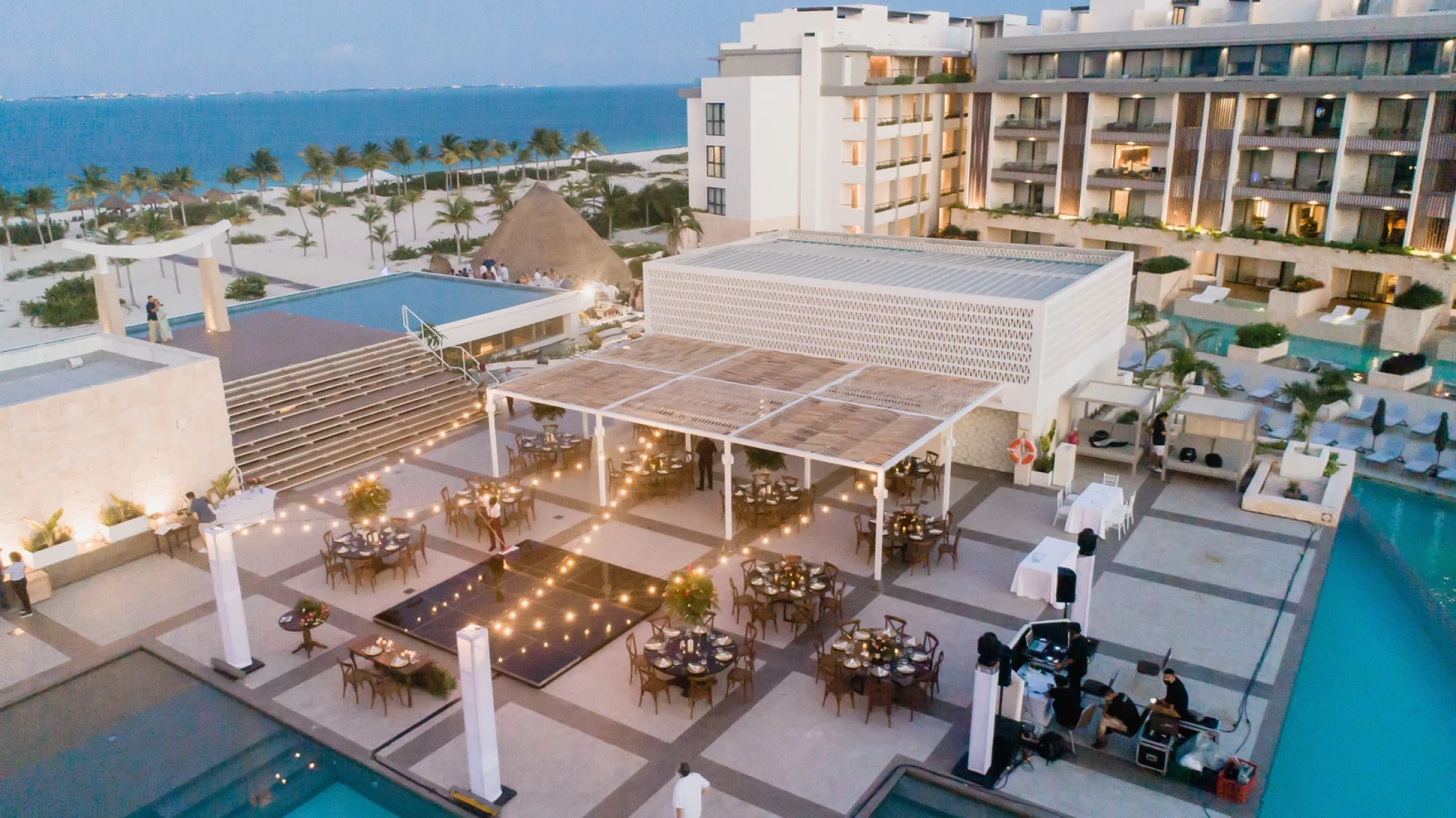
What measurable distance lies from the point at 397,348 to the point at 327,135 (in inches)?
7563

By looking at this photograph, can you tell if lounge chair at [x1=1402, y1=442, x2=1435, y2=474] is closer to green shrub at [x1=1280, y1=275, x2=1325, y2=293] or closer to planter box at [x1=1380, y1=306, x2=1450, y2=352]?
planter box at [x1=1380, y1=306, x2=1450, y2=352]

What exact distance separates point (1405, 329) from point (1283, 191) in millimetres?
9969

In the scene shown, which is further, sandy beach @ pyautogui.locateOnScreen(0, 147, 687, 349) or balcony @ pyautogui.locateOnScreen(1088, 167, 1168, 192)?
balcony @ pyautogui.locateOnScreen(1088, 167, 1168, 192)

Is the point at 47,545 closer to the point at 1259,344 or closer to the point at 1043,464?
the point at 1043,464

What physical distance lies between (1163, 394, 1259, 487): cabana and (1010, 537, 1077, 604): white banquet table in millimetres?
6480

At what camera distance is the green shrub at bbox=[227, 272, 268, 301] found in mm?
42500

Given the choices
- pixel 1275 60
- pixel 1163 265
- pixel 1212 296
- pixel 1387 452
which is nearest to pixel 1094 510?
pixel 1387 452

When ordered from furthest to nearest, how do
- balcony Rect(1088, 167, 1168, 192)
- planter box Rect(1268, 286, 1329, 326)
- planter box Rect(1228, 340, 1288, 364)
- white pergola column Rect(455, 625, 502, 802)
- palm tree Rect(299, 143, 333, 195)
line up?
palm tree Rect(299, 143, 333, 195) < balcony Rect(1088, 167, 1168, 192) < planter box Rect(1268, 286, 1329, 326) < planter box Rect(1228, 340, 1288, 364) < white pergola column Rect(455, 625, 502, 802)

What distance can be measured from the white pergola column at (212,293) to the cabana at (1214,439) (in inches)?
944

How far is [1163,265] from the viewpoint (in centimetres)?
Result: 4209

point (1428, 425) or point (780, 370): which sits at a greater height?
point (780, 370)

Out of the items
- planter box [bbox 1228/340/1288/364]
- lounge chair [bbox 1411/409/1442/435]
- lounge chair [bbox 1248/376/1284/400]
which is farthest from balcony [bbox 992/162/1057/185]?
lounge chair [bbox 1411/409/1442/435]

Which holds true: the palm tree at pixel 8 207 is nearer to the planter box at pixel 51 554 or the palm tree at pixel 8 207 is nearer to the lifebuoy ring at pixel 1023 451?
the planter box at pixel 51 554

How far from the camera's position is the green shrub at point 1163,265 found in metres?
42.0
